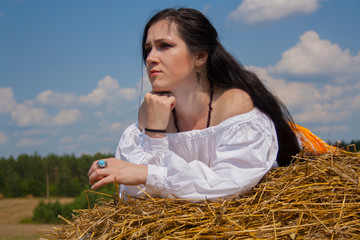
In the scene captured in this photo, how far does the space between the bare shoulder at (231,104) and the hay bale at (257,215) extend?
0.56 meters

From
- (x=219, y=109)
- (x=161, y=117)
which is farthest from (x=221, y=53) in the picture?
(x=161, y=117)

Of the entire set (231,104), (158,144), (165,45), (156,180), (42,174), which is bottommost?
(42,174)

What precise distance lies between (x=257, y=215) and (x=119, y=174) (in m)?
0.88

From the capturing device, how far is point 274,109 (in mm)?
3105

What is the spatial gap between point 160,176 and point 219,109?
0.87 metres

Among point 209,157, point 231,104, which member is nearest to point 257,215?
point 209,157

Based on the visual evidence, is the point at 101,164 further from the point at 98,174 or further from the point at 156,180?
the point at 156,180

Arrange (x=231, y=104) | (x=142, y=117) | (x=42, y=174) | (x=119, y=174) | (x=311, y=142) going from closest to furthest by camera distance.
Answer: (x=119, y=174), (x=231, y=104), (x=142, y=117), (x=311, y=142), (x=42, y=174)

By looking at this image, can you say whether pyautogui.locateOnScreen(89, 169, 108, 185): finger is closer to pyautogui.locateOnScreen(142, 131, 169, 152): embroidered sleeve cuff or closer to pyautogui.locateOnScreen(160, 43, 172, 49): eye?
pyautogui.locateOnScreen(142, 131, 169, 152): embroidered sleeve cuff

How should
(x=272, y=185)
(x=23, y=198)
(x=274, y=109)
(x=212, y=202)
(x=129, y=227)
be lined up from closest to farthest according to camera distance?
(x=129, y=227) → (x=212, y=202) → (x=272, y=185) → (x=274, y=109) → (x=23, y=198)

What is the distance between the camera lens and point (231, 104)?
110 inches

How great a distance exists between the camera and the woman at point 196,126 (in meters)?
2.30

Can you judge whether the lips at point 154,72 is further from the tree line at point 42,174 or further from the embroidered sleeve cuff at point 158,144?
the tree line at point 42,174

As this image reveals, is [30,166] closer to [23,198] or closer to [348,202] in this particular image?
[23,198]
